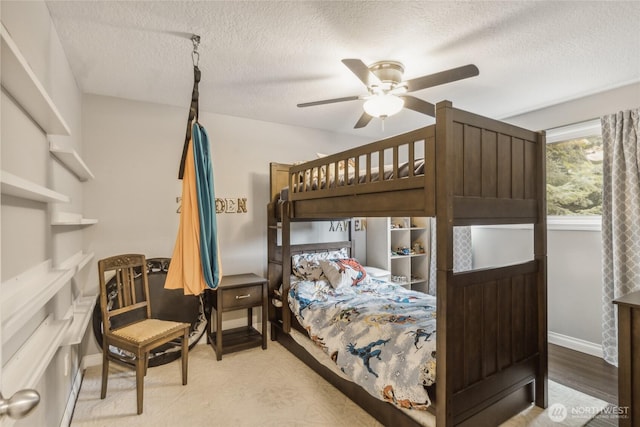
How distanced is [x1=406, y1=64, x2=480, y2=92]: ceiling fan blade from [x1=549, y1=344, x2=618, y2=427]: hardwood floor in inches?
92.2

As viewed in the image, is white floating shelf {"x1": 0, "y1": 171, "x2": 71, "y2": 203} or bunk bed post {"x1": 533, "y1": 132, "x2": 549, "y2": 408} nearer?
white floating shelf {"x1": 0, "y1": 171, "x2": 71, "y2": 203}

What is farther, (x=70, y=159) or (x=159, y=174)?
(x=159, y=174)

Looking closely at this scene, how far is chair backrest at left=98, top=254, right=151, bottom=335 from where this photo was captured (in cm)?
240

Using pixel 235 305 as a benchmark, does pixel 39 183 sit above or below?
above

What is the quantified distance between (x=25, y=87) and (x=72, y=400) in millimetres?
2182

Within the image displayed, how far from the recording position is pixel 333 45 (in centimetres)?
213

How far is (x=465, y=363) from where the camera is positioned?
1.78 m

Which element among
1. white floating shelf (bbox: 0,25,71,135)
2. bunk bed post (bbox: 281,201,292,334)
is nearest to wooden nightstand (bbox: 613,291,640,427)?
bunk bed post (bbox: 281,201,292,334)

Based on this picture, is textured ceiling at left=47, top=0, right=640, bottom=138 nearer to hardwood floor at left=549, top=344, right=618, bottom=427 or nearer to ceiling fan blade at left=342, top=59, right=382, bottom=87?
ceiling fan blade at left=342, top=59, right=382, bottom=87

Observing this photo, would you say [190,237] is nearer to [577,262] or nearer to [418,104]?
[418,104]

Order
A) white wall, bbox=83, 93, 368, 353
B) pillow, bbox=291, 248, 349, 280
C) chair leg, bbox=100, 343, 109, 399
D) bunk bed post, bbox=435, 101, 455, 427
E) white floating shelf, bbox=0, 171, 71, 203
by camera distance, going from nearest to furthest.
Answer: white floating shelf, bbox=0, 171, 71, 203 → bunk bed post, bbox=435, 101, 455, 427 → chair leg, bbox=100, 343, 109, 399 → white wall, bbox=83, 93, 368, 353 → pillow, bbox=291, 248, 349, 280

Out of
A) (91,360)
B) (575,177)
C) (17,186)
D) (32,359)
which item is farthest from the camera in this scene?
(575,177)

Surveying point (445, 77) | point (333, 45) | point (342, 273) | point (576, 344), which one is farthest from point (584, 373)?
point (333, 45)

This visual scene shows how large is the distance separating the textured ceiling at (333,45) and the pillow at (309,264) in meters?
1.67
